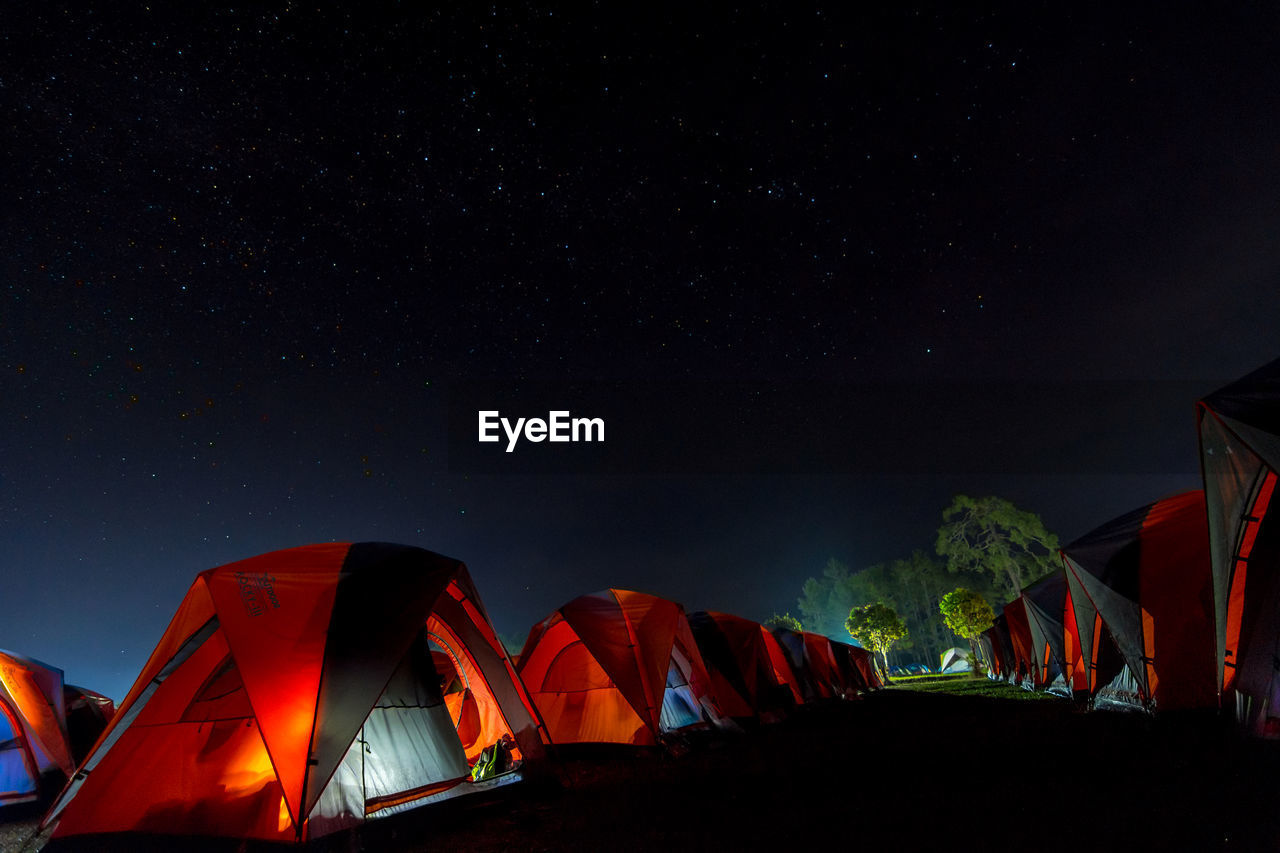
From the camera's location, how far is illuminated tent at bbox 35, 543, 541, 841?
17.1 ft

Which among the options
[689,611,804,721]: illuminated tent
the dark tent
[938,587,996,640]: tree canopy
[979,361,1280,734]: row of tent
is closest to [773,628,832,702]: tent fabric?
[689,611,804,721]: illuminated tent

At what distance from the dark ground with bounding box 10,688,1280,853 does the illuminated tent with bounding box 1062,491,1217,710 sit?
0.91 metres

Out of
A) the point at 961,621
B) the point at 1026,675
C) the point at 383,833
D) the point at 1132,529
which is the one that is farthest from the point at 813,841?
the point at 961,621

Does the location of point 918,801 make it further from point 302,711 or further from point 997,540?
point 997,540

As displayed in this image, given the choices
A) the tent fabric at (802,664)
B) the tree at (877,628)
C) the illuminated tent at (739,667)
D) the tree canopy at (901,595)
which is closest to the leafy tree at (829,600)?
the tree canopy at (901,595)

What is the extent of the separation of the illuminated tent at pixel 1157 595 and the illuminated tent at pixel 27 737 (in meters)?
16.3

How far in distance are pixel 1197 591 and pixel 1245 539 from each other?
13.8 feet

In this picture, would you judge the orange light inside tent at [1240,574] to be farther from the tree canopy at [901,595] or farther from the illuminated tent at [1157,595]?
the tree canopy at [901,595]

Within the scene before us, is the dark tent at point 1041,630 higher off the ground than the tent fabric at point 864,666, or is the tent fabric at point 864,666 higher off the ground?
the dark tent at point 1041,630

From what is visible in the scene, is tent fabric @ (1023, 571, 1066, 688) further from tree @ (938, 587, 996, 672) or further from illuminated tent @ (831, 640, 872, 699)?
tree @ (938, 587, 996, 672)

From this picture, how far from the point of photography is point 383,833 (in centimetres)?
558

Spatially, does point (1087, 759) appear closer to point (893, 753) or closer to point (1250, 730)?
point (1250, 730)

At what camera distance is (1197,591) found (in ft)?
29.6

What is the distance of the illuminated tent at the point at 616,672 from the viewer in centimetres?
992
